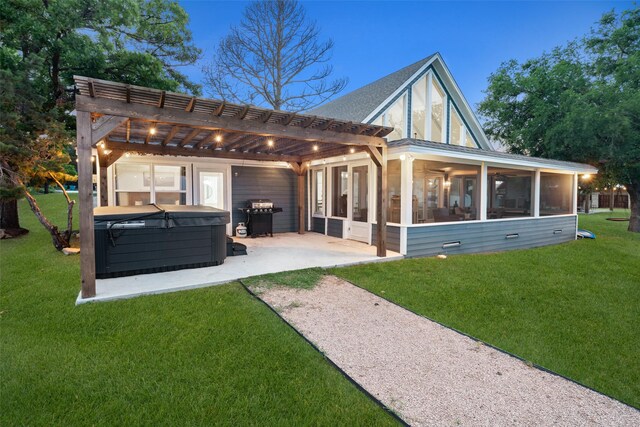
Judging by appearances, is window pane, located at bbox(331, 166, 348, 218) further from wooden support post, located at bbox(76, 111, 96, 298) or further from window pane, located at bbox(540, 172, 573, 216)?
window pane, located at bbox(540, 172, 573, 216)

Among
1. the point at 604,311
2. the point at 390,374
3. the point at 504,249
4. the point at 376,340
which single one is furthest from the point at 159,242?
the point at 504,249

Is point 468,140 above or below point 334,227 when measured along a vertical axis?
above

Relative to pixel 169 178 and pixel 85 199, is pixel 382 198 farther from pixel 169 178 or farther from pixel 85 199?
pixel 169 178

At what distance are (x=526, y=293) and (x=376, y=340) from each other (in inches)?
116

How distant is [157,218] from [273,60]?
1223 cm

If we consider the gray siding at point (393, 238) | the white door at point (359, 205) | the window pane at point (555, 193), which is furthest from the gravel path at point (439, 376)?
the window pane at point (555, 193)

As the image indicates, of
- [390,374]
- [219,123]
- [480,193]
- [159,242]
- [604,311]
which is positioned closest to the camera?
[390,374]

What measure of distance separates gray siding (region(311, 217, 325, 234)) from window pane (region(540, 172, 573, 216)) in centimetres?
658

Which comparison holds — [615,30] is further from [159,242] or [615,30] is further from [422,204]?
[159,242]

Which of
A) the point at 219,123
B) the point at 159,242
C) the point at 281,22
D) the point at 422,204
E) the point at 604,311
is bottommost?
the point at 604,311

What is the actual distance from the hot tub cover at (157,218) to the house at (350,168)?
0.78 meters

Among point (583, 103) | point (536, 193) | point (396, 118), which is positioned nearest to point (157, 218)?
point (396, 118)

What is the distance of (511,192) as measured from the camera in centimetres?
957

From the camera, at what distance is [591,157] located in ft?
38.9
